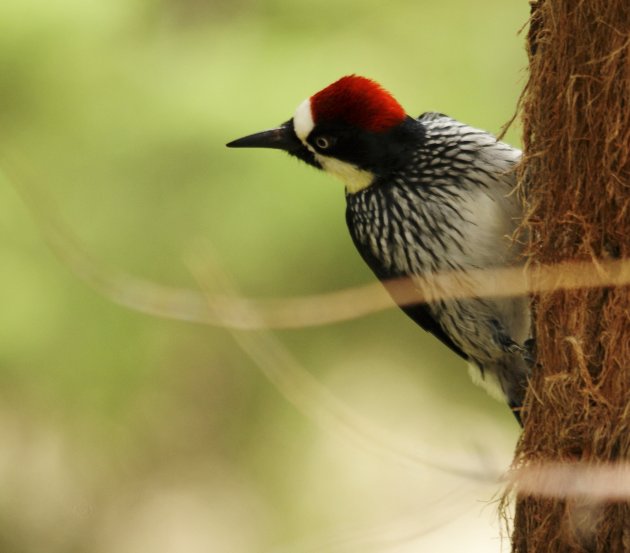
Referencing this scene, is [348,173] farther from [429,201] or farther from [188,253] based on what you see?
[188,253]

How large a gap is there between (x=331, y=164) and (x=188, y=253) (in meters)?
1.15

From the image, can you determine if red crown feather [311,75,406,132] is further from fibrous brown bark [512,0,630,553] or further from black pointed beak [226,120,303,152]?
fibrous brown bark [512,0,630,553]

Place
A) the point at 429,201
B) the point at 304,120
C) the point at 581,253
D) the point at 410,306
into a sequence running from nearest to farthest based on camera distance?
the point at 581,253, the point at 429,201, the point at 304,120, the point at 410,306

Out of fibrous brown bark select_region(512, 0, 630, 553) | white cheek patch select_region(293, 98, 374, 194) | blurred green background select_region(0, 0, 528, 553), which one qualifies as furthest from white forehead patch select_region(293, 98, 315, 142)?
blurred green background select_region(0, 0, 528, 553)

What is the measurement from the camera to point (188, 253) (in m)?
3.98

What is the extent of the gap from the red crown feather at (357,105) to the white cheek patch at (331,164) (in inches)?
0.9

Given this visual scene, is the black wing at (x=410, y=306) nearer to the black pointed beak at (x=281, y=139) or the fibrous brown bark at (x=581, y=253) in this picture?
the black pointed beak at (x=281, y=139)

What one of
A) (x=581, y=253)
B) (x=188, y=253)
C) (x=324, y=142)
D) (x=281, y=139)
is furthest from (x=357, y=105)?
(x=188, y=253)

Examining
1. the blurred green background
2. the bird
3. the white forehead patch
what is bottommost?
the blurred green background

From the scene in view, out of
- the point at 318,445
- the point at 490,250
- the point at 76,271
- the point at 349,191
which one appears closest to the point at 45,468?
the point at 318,445

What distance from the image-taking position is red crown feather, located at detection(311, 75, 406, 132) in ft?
9.39

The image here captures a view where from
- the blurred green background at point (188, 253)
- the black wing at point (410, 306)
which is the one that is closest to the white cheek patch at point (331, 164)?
the black wing at point (410, 306)

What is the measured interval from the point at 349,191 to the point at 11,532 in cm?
287

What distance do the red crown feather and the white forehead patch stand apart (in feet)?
0.04
